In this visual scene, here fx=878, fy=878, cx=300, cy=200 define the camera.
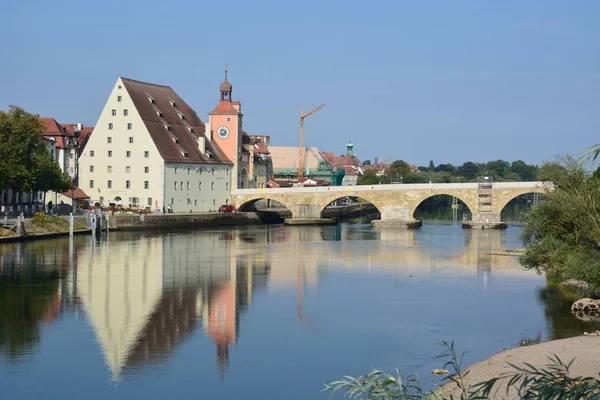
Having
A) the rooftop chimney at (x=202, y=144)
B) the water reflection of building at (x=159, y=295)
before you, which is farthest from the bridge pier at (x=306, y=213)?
the water reflection of building at (x=159, y=295)

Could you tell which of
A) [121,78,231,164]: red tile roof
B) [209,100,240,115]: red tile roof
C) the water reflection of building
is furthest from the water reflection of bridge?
[209,100,240,115]: red tile roof

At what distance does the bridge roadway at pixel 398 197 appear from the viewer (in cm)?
6875

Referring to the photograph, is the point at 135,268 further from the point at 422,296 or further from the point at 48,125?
the point at 48,125

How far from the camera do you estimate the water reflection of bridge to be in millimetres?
23359

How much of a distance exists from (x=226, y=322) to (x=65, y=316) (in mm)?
4691

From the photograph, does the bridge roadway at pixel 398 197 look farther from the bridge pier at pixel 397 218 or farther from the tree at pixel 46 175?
the tree at pixel 46 175

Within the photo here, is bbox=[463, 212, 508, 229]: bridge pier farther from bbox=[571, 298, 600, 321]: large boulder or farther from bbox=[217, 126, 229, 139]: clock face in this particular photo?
bbox=[571, 298, 600, 321]: large boulder

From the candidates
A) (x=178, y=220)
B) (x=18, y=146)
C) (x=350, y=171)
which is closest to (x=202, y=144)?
(x=178, y=220)

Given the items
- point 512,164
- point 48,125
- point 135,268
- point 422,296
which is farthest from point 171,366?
point 512,164

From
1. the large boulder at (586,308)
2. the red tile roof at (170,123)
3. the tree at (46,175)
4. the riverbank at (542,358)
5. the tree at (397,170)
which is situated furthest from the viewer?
the tree at (397,170)

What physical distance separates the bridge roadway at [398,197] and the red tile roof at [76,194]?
12.8m

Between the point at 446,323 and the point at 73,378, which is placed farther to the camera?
the point at 446,323

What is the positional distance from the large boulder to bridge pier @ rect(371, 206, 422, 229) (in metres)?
43.8

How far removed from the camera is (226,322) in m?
25.0
